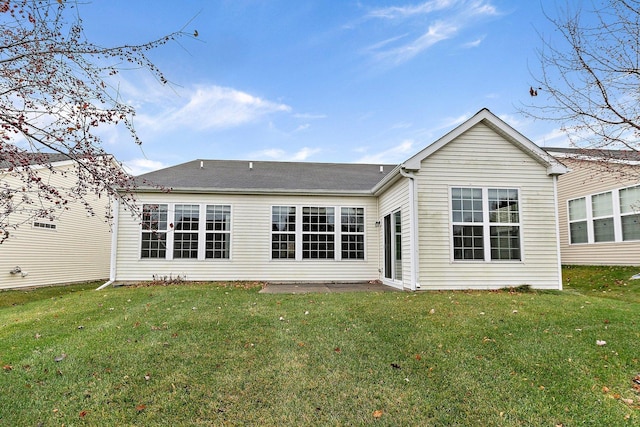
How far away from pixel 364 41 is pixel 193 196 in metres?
7.52

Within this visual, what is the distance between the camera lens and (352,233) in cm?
1223

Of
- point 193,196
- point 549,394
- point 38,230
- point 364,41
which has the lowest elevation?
point 549,394

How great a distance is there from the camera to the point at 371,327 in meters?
5.58

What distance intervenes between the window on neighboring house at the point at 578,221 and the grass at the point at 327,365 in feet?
27.3

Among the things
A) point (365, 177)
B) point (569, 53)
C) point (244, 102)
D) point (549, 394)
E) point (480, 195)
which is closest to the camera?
point (549, 394)

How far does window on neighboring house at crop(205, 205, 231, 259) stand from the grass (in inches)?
192

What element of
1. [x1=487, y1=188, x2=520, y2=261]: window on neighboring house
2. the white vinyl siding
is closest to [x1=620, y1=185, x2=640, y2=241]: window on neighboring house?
[x1=487, y1=188, x2=520, y2=261]: window on neighboring house

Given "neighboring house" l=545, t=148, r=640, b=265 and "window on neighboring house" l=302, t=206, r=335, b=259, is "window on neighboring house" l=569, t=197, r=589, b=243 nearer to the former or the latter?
"neighboring house" l=545, t=148, r=640, b=265

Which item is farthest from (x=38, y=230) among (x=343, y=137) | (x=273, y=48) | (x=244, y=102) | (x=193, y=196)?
(x=343, y=137)

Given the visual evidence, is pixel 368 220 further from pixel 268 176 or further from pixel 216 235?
pixel 216 235

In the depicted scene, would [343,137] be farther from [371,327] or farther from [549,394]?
[549,394]

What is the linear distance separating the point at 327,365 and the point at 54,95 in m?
3.78

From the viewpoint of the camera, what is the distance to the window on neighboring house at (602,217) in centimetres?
1256

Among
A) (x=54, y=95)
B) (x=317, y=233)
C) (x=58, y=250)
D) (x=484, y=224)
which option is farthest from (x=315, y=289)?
(x=58, y=250)
